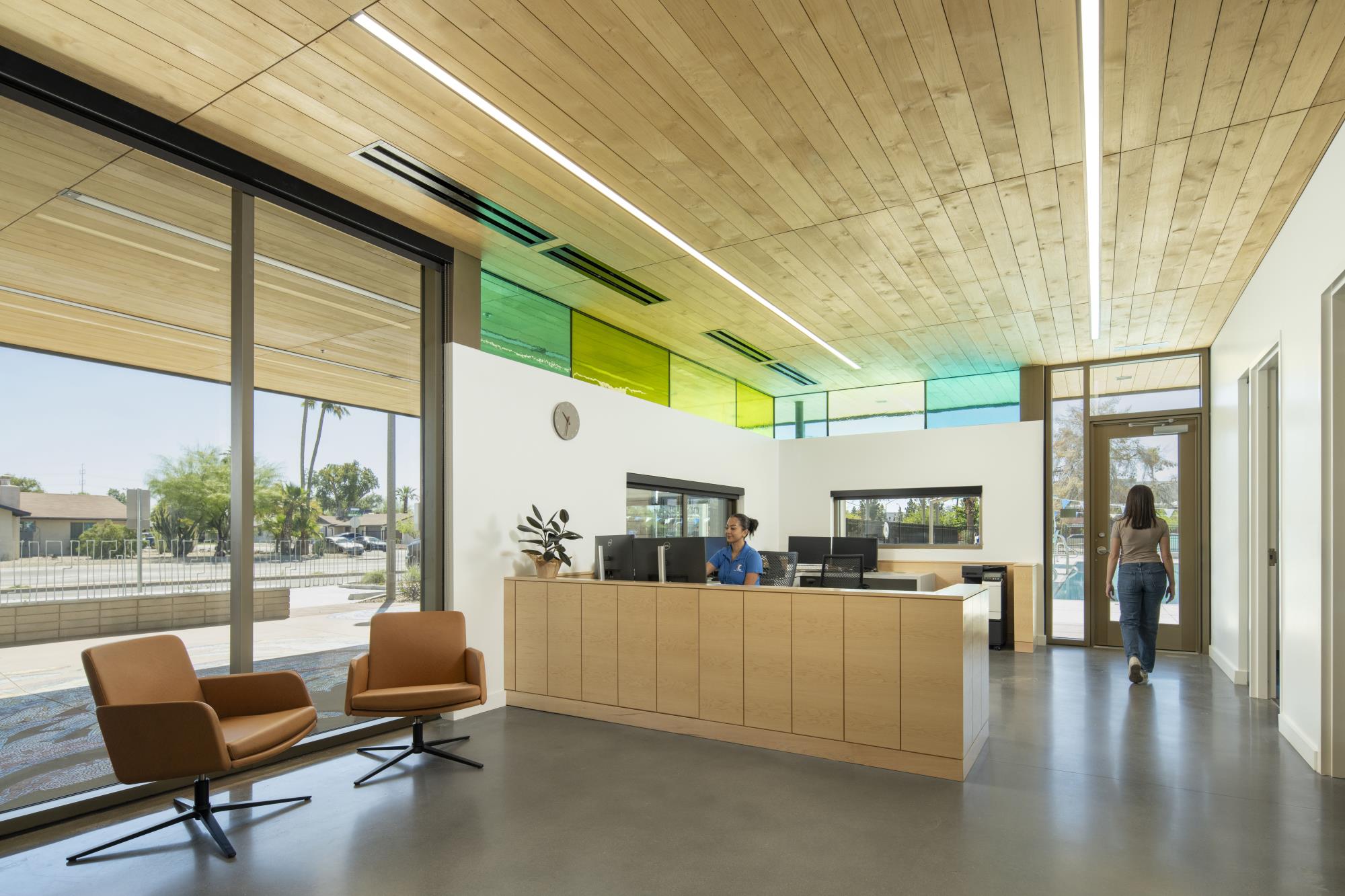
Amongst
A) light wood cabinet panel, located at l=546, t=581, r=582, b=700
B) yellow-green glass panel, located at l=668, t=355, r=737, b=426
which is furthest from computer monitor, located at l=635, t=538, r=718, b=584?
yellow-green glass panel, located at l=668, t=355, r=737, b=426

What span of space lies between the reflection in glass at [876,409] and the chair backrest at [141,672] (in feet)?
25.9

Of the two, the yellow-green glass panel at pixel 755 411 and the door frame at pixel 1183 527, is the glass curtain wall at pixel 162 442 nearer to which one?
the yellow-green glass panel at pixel 755 411

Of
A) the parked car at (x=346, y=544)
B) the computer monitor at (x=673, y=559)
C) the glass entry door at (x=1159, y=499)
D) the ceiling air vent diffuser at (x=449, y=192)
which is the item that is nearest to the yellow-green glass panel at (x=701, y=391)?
the computer monitor at (x=673, y=559)

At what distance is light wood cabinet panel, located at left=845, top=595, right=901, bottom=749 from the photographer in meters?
4.13

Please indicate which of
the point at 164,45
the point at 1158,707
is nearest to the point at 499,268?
the point at 164,45

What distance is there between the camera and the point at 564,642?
5.41 metres

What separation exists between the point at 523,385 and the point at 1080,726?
456 centimetres

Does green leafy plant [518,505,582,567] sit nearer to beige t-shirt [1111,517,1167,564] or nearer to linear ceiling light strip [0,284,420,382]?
linear ceiling light strip [0,284,420,382]

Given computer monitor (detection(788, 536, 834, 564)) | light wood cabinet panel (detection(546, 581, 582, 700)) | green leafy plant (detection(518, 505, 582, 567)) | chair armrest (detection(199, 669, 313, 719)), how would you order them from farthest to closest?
computer monitor (detection(788, 536, 834, 564)), green leafy plant (detection(518, 505, 582, 567)), light wood cabinet panel (detection(546, 581, 582, 700)), chair armrest (detection(199, 669, 313, 719))

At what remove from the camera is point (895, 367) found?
29.6 feet

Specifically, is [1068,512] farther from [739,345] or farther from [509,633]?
[509,633]

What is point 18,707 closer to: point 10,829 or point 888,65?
point 10,829

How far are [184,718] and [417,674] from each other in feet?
5.13

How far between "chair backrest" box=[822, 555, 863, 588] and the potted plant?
2227mm
